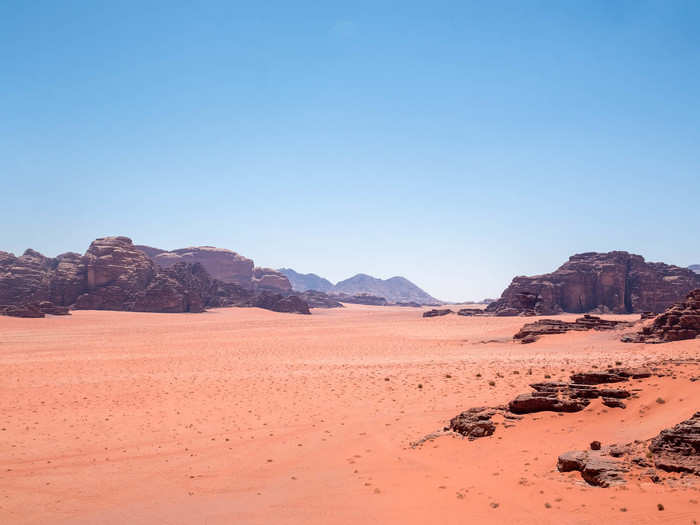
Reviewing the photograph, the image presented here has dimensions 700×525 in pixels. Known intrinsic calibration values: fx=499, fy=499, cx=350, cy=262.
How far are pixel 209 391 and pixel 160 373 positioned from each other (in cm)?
580

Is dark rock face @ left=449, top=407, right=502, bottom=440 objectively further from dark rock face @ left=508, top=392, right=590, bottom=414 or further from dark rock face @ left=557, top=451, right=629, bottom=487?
dark rock face @ left=557, top=451, right=629, bottom=487

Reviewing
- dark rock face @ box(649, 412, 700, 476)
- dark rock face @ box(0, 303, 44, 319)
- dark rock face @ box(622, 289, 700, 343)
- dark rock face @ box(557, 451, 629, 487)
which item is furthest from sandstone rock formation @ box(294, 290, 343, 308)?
dark rock face @ box(649, 412, 700, 476)

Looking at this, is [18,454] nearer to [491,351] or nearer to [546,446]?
[546,446]

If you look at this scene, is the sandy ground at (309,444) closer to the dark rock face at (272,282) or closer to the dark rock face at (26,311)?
the dark rock face at (26,311)

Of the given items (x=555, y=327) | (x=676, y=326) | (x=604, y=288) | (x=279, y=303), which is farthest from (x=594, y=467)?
(x=279, y=303)

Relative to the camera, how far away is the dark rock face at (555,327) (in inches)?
1445

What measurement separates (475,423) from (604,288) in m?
65.9

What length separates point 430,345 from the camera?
3809 cm

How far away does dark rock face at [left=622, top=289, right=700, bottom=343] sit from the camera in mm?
28484

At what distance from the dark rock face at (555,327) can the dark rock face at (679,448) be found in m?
27.6

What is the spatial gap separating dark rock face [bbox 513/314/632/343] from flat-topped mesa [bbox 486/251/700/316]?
25.3 metres

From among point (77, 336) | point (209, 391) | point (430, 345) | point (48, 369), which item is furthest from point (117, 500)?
point (77, 336)

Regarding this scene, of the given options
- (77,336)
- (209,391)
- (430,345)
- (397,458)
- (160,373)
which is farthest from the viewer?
(77,336)

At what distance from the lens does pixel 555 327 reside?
1495 inches
